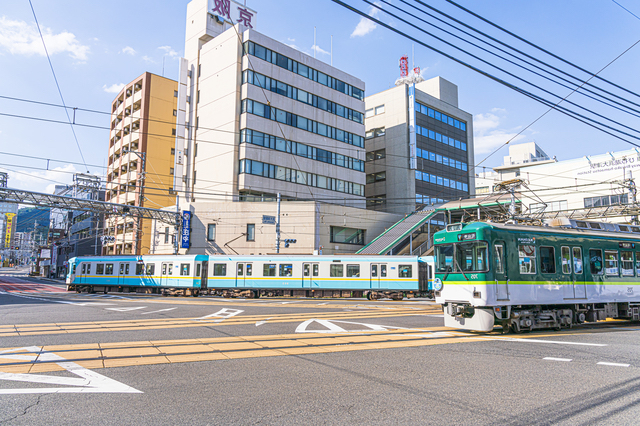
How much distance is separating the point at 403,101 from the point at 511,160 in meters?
58.8

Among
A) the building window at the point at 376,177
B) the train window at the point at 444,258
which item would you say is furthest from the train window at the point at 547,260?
the building window at the point at 376,177

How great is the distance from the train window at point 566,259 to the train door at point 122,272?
3215 centimetres

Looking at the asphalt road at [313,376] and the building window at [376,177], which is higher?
the building window at [376,177]

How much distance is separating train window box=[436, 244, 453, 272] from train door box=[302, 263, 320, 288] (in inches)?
640

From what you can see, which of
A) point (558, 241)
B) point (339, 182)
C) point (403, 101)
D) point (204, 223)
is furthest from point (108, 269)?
point (403, 101)

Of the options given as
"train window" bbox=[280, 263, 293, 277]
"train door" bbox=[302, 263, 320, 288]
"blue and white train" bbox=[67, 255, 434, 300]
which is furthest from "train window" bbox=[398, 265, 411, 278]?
"train window" bbox=[280, 263, 293, 277]

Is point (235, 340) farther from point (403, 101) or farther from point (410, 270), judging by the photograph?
point (403, 101)

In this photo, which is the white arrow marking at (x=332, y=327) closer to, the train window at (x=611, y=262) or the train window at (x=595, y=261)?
the train window at (x=595, y=261)

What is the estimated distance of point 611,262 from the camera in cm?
1373

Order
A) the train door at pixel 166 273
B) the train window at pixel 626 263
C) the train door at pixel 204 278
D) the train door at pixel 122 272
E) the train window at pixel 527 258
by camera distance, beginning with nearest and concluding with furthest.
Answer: the train window at pixel 527 258, the train window at pixel 626 263, the train door at pixel 204 278, the train door at pixel 166 273, the train door at pixel 122 272

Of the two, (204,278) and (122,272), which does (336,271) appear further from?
(122,272)

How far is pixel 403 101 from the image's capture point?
55.1 m

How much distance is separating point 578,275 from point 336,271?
16.8 m

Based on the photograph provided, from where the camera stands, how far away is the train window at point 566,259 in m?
12.5
